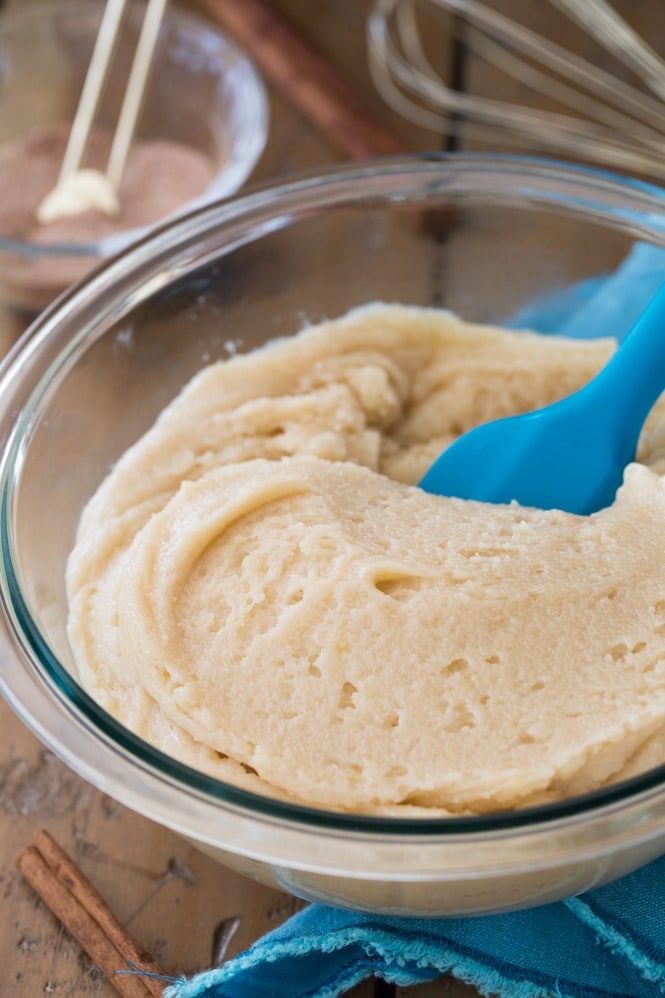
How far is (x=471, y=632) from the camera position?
1.04m

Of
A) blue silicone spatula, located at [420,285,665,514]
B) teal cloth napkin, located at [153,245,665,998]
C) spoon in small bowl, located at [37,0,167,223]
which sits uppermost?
spoon in small bowl, located at [37,0,167,223]

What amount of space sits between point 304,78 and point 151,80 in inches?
11.9

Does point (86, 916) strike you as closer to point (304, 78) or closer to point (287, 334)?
point (287, 334)

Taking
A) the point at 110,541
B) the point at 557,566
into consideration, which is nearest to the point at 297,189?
the point at 110,541

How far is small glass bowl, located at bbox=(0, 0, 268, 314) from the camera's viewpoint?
1944 mm

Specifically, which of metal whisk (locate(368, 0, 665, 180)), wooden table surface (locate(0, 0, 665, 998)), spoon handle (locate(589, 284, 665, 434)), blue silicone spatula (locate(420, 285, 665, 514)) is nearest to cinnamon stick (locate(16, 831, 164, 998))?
wooden table surface (locate(0, 0, 665, 998))

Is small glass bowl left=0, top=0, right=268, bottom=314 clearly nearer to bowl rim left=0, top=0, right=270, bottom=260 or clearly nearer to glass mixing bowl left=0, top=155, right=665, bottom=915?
bowl rim left=0, top=0, right=270, bottom=260

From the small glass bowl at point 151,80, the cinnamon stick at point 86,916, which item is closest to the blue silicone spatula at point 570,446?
the cinnamon stick at point 86,916

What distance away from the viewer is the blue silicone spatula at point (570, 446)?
1245 mm

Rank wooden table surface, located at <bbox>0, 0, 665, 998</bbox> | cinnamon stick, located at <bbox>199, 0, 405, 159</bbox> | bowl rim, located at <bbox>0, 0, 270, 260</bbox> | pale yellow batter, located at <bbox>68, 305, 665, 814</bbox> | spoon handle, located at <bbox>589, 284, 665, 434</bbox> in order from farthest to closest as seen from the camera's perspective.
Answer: cinnamon stick, located at <bbox>199, 0, 405, 159</bbox> → bowl rim, located at <bbox>0, 0, 270, 260</bbox> → spoon handle, located at <bbox>589, 284, 665, 434</bbox> → wooden table surface, located at <bbox>0, 0, 665, 998</bbox> → pale yellow batter, located at <bbox>68, 305, 665, 814</bbox>

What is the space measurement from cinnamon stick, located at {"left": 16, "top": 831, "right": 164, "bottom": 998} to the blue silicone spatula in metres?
0.57

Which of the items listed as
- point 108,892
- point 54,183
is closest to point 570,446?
point 108,892

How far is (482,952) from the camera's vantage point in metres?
1.05

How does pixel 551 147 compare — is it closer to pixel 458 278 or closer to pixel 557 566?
pixel 458 278
